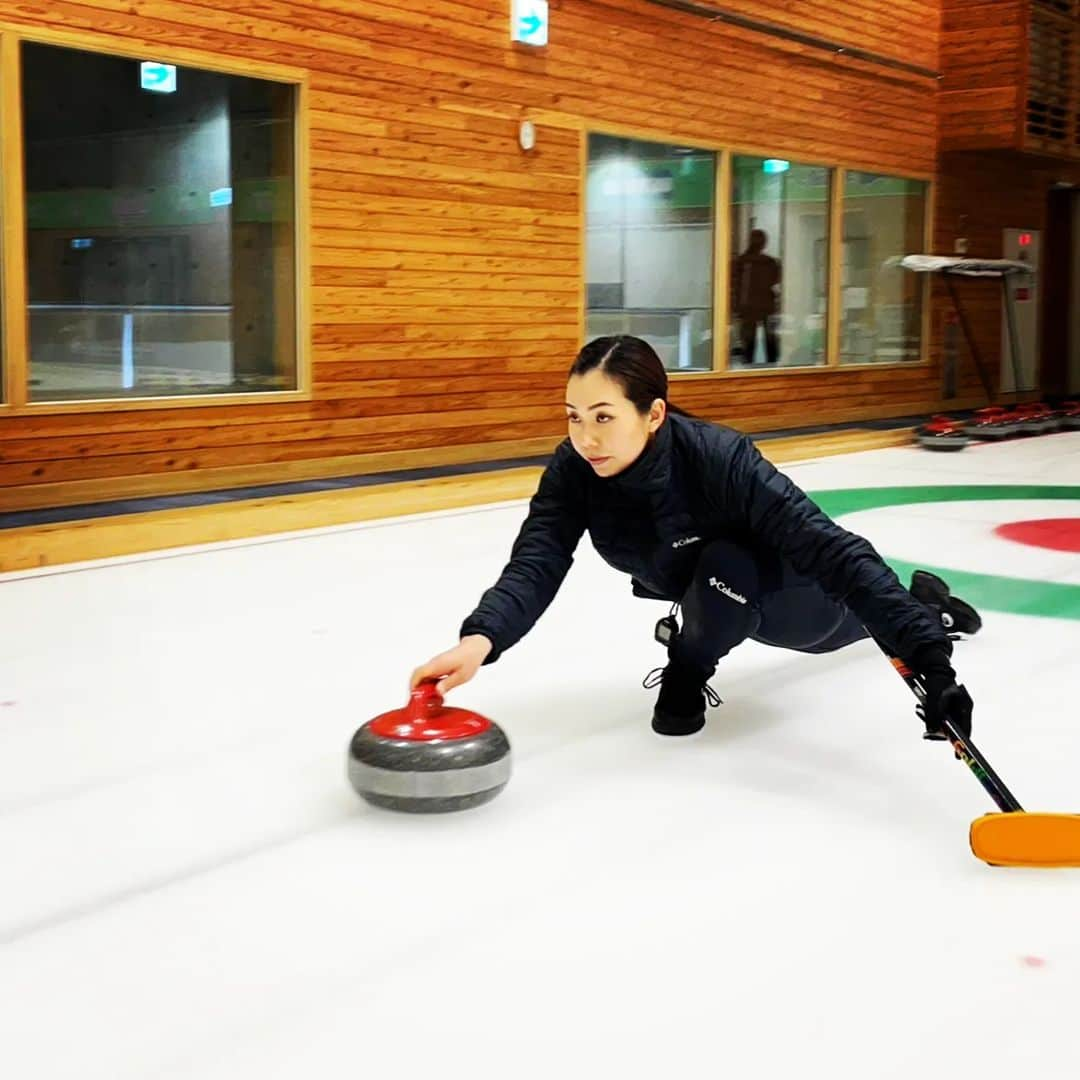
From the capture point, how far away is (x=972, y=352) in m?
12.6

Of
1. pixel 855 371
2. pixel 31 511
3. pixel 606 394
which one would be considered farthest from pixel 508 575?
pixel 855 371

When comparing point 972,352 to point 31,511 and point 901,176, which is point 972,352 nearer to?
point 901,176

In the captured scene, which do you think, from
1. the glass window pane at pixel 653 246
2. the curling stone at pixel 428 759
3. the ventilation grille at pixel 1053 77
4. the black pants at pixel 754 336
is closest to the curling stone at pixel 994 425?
the black pants at pixel 754 336

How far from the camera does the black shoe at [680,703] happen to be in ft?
9.47

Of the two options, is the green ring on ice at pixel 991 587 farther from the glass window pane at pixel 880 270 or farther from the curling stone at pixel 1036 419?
the glass window pane at pixel 880 270

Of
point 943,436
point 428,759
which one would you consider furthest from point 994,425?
point 428,759

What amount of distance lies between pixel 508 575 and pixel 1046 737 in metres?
1.14

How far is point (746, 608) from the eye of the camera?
2689mm

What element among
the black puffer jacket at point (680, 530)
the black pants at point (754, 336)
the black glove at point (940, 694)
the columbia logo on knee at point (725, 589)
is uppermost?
the black pants at point (754, 336)

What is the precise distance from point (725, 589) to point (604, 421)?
0.43 meters

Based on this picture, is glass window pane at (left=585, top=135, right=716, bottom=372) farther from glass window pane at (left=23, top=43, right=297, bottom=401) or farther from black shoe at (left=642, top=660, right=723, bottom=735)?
black shoe at (left=642, top=660, right=723, bottom=735)

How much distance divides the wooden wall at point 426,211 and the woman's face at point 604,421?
Answer: 3.84 m

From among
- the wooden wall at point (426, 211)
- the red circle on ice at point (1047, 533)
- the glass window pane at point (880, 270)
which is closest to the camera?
the red circle on ice at point (1047, 533)

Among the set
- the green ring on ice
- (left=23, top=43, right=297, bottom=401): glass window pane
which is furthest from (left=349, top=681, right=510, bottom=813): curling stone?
(left=23, top=43, right=297, bottom=401): glass window pane
